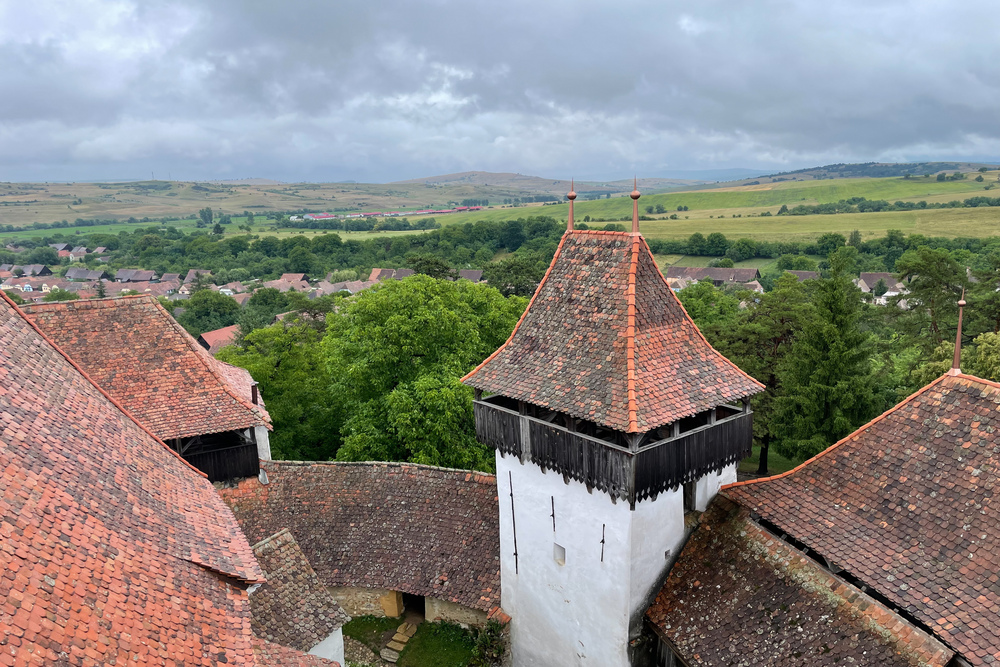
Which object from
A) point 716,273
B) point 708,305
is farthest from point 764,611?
point 716,273

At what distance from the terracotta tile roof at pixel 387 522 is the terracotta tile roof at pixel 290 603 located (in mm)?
2379

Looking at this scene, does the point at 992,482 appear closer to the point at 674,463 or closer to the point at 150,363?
the point at 674,463

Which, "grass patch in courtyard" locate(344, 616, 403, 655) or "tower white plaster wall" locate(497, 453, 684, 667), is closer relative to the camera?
"tower white plaster wall" locate(497, 453, 684, 667)

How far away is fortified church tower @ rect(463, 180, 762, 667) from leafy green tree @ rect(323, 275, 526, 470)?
25.0ft

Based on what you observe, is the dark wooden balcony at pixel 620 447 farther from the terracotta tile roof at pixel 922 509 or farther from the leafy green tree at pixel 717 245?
the leafy green tree at pixel 717 245

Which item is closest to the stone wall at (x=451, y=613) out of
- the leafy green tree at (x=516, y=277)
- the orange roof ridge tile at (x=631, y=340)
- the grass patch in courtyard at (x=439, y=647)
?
the grass patch in courtyard at (x=439, y=647)

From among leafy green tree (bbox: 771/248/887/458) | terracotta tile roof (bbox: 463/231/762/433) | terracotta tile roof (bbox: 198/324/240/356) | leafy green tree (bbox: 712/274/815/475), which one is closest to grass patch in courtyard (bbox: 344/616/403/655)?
terracotta tile roof (bbox: 463/231/762/433)

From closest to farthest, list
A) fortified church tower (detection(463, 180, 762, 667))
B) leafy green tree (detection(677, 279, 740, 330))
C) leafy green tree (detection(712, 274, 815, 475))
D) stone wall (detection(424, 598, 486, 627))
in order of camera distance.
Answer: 1. fortified church tower (detection(463, 180, 762, 667))
2. stone wall (detection(424, 598, 486, 627))
3. leafy green tree (detection(712, 274, 815, 475))
4. leafy green tree (detection(677, 279, 740, 330))

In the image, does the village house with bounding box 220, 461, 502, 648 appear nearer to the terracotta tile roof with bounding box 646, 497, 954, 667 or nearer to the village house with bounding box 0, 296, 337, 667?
the village house with bounding box 0, 296, 337, 667

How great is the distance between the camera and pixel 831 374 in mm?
25406

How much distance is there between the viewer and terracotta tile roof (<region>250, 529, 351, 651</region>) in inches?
586

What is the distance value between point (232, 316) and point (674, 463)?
7117cm

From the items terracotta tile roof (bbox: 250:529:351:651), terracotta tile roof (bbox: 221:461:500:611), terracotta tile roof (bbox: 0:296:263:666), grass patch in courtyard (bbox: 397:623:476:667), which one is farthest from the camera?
terracotta tile roof (bbox: 221:461:500:611)

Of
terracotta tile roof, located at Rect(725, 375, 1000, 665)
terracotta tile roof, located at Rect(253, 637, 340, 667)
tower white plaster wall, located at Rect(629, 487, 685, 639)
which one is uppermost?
terracotta tile roof, located at Rect(725, 375, 1000, 665)
